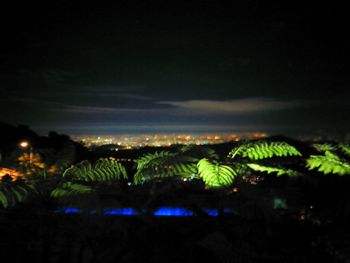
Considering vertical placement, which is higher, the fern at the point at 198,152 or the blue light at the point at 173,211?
the fern at the point at 198,152

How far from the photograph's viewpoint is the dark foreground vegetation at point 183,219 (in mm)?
1736

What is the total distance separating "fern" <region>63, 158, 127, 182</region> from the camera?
238cm

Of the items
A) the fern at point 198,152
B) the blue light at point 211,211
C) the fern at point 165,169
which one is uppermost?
the fern at point 198,152

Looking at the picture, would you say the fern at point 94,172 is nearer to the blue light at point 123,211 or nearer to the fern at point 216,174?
the blue light at point 123,211

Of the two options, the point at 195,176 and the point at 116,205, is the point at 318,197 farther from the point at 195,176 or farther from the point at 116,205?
the point at 116,205

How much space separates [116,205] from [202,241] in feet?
2.04

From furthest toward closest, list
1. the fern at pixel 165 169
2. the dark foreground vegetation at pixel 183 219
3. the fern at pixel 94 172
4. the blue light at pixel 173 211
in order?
the fern at pixel 94 172
the fern at pixel 165 169
the blue light at pixel 173 211
the dark foreground vegetation at pixel 183 219

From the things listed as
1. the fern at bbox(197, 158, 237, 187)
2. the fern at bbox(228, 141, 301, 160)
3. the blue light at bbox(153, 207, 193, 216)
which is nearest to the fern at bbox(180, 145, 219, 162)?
the fern at bbox(228, 141, 301, 160)

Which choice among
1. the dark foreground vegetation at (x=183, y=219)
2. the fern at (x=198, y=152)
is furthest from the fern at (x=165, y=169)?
the fern at (x=198, y=152)

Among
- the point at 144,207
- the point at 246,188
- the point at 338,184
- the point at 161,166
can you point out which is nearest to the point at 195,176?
the point at 161,166

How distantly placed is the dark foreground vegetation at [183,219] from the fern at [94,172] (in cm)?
3

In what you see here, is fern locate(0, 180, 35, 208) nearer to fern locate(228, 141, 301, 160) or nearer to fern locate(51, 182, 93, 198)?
fern locate(51, 182, 93, 198)

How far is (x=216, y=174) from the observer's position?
2.04 metres

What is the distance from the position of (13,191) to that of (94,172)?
646mm
